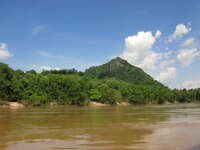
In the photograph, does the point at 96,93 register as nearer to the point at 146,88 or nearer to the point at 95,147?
the point at 146,88

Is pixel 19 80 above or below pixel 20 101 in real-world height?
above

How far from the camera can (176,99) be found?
5925 inches

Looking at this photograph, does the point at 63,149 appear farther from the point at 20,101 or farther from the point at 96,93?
the point at 96,93

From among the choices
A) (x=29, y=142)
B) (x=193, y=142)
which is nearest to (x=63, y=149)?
(x=29, y=142)

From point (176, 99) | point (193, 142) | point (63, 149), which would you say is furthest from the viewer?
point (176, 99)

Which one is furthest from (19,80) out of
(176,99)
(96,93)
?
(176,99)

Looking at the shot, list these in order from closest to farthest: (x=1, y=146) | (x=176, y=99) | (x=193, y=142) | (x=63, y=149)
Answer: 1. (x=63, y=149)
2. (x=1, y=146)
3. (x=193, y=142)
4. (x=176, y=99)

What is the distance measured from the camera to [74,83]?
8812 centimetres

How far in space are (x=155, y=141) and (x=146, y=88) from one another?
381 ft

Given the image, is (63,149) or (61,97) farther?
(61,97)

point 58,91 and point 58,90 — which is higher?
point 58,90

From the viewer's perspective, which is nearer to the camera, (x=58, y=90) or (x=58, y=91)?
(x=58, y=91)

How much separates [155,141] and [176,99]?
14727 cm

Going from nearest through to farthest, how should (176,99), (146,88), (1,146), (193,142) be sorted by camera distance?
(1,146), (193,142), (146,88), (176,99)
